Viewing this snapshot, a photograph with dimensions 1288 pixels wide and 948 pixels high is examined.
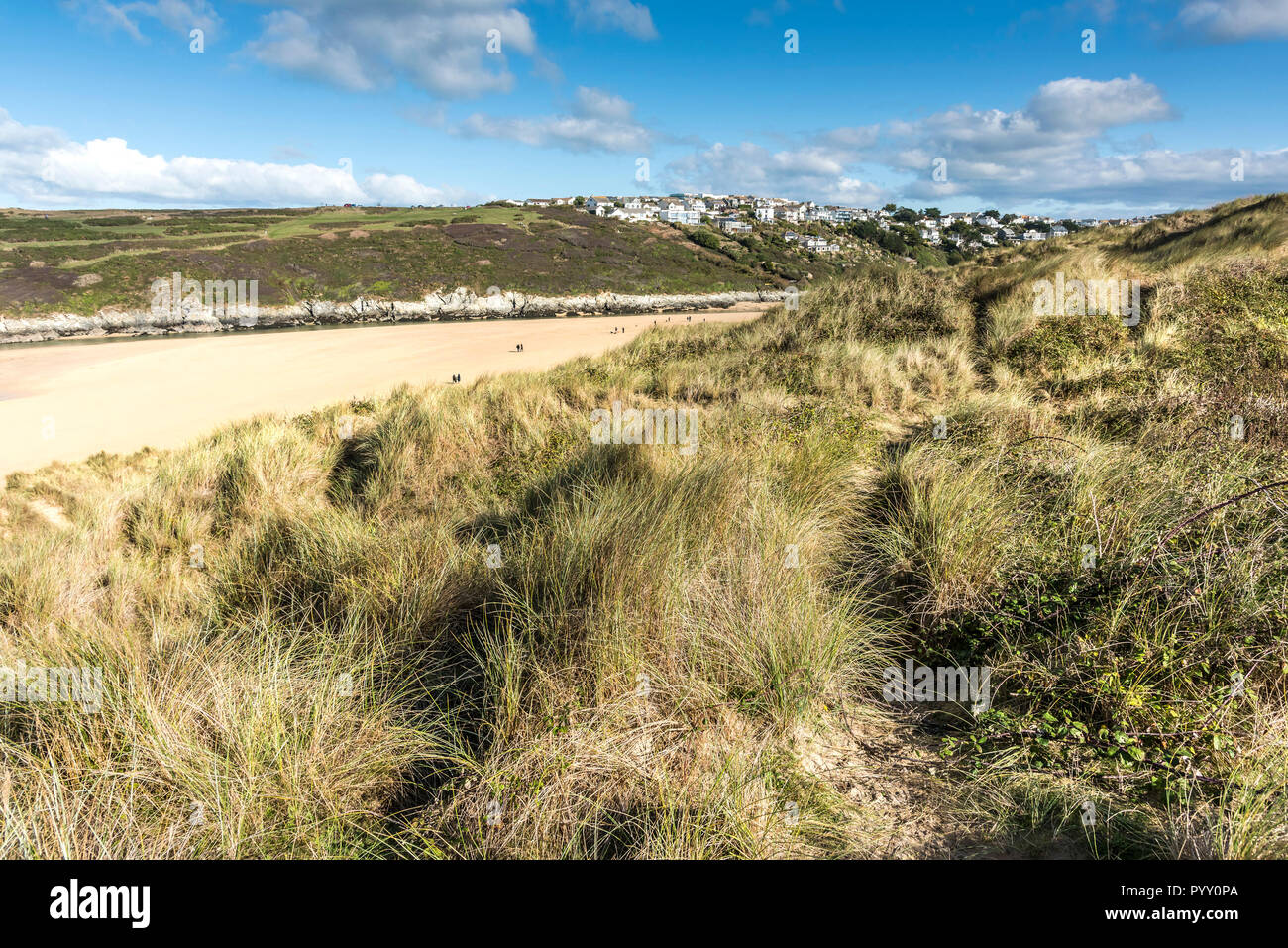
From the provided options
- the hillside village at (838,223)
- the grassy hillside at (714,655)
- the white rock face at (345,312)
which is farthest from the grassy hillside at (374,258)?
the grassy hillside at (714,655)

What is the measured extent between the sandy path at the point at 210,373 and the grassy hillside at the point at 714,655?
9.45 meters

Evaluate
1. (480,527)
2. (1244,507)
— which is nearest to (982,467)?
(1244,507)

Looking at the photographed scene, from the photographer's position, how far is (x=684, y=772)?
6.88 ft

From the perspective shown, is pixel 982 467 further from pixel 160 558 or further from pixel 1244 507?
pixel 160 558

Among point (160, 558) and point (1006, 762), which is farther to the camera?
point (160, 558)

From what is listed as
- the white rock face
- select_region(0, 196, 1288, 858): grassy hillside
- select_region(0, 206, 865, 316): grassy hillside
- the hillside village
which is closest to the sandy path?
the white rock face

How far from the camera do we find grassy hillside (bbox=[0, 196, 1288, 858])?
1948 mm

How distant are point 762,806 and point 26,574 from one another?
204 inches

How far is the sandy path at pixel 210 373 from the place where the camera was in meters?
12.5

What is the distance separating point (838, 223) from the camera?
96.3 m

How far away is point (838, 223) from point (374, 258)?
77835mm

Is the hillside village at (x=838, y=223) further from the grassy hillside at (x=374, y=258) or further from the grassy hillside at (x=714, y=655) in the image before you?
the grassy hillside at (x=714, y=655)

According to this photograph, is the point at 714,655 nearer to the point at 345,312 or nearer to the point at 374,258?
the point at 345,312

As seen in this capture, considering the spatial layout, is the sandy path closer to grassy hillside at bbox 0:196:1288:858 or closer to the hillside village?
grassy hillside at bbox 0:196:1288:858
